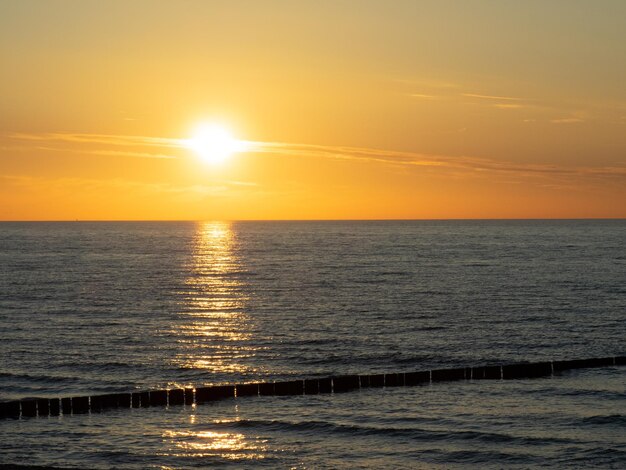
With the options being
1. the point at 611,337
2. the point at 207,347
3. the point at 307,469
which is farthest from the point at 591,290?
the point at 307,469

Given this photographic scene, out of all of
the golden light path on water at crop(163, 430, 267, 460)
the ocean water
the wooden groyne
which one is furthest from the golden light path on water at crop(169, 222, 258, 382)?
the golden light path on water at crop(163, 430, 267, 460)

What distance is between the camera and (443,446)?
112 feet

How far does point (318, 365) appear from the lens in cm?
5116

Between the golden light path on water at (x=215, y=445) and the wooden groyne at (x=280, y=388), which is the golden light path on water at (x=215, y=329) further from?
the golden light path on water at (x=215, y=445)

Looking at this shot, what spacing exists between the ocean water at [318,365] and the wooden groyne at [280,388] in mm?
746

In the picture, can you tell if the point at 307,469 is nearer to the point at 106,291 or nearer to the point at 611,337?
the point at 611,337

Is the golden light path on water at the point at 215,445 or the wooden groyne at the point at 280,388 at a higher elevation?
the wooden groyne at the point at 280,388

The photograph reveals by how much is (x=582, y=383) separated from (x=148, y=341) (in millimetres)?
28707

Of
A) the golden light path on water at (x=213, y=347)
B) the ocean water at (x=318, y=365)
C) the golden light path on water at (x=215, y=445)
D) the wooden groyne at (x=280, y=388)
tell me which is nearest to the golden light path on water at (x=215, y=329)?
the golden light path on water at (x=213, y=347)

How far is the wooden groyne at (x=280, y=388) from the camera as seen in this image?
39.3 meters

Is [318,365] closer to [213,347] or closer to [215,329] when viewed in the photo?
[213,347]

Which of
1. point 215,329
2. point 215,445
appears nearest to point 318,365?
point 215,445

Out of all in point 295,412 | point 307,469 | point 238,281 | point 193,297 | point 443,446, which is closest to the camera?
point 307,469

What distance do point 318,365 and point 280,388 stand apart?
7.86 meters
